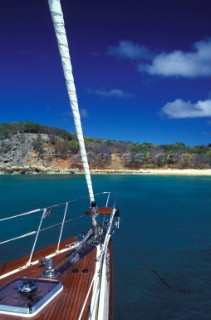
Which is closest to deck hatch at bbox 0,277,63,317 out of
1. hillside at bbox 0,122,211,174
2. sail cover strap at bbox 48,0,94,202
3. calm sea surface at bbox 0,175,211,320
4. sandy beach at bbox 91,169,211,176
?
sail cover strap at bbox 48,0,94,202

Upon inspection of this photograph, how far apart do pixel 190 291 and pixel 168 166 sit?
62.7m

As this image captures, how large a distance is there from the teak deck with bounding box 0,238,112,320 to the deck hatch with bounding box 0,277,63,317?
0.05m

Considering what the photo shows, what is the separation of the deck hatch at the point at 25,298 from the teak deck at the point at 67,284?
5cm

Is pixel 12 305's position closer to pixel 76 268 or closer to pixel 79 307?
pixel 79 307

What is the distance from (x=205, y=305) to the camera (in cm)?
671

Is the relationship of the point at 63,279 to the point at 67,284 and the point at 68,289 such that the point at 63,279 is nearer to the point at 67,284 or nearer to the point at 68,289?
the point at 67,284

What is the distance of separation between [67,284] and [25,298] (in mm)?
922

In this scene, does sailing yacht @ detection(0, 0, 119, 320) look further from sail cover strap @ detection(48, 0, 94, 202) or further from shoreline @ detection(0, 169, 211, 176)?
shoreline @ detection(0, 169, 211, 176)

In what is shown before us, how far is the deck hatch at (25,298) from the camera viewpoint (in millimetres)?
3154

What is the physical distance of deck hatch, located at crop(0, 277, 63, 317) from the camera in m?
3.15

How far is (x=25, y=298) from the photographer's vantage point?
10.8 feet

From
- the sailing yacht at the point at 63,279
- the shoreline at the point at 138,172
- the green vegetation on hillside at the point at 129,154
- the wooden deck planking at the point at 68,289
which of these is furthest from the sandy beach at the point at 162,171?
the wooden deck planking at the point at 68,289

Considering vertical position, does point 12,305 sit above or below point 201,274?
above

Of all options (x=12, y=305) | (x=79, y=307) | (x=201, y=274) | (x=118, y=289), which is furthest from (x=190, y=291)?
(x=12, y=305)
